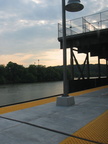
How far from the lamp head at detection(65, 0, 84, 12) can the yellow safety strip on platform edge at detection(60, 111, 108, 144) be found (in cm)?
465

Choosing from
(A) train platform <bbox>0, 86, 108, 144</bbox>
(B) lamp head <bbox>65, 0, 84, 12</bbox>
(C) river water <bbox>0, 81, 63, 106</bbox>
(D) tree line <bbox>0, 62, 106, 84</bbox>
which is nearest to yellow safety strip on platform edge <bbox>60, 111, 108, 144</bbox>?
(A) train platform <bbox>0, 86, 108, 144</bbox>

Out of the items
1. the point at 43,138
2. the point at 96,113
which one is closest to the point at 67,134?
the point at 43,138

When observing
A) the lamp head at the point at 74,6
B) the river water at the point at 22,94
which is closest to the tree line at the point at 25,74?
the river water at the point at 22,94

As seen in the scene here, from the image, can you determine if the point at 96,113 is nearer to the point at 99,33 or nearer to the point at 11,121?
the point at 11,121

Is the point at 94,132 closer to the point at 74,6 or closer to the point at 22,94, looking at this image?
the point at 74,6

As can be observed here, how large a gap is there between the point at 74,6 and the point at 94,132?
17.3 ft

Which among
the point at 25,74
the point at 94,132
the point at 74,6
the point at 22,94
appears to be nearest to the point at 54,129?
the point at 94,132

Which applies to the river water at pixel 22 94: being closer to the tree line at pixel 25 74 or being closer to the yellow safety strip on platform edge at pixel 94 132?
the yellow safety strip on platform edge at pixel 94 132

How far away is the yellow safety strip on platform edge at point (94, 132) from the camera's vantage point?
12.3 feet

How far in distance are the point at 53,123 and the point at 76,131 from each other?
0.87m

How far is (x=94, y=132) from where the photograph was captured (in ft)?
14.0

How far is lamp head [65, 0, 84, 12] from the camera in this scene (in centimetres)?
736

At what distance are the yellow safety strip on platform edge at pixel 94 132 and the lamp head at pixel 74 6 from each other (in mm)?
4649

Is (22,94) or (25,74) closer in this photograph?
(22,94)
